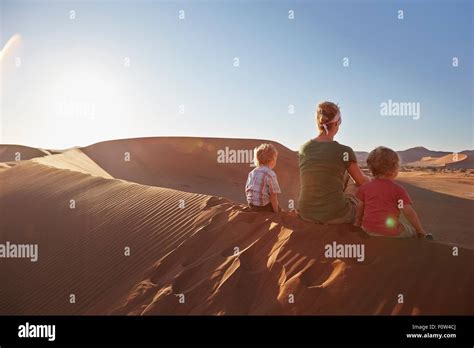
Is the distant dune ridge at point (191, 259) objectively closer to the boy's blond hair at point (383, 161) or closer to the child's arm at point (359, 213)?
the child's arm at point (359, 213)

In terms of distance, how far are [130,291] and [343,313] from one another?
9.19 ft

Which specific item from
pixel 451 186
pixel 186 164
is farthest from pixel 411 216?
pixel 186 164

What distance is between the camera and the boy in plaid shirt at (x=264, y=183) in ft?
17.6

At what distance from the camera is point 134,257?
6070 millimetres

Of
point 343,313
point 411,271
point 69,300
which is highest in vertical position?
point 411,271

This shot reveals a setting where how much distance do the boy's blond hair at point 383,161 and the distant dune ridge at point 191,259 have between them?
69 cm

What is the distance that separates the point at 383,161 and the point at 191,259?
273 centimetres

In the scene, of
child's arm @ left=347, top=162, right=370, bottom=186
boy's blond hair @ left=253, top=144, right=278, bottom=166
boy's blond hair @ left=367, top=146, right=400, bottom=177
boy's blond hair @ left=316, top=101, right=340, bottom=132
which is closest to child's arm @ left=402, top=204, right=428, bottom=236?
boy's blond hair @ left=367, top=146, right=400, bottom=177

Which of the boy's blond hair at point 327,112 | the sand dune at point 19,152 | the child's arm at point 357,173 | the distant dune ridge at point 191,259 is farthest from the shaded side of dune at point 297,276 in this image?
the sand dune at point 19,152
